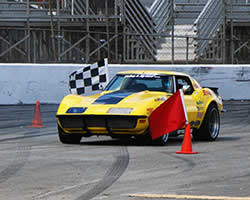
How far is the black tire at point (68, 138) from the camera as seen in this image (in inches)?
399

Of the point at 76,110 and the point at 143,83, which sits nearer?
the point at 76,110

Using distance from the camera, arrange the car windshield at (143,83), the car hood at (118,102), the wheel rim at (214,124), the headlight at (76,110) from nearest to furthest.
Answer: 1. the car hood at (118,102)
2. the headlight at (76,110)
3. the car windshield at (143,83)
4. the wheel rim at (214,124)

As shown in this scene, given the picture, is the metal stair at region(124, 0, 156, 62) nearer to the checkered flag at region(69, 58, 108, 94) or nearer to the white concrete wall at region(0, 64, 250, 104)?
the white concrete wall at region(0, 64, 250, 104)

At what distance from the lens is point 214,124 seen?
11125mm

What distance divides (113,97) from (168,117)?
3.24 feet

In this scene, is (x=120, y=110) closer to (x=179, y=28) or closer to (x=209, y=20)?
(x=209, y=20)

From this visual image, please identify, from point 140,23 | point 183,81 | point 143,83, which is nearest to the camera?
point 143,83

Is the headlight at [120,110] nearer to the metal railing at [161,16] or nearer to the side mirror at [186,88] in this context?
the side mirror at [186,88]

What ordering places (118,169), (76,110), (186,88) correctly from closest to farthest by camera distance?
(118,169)
(76,110)
(186,88)

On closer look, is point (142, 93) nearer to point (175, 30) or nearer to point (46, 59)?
point (46, 59)

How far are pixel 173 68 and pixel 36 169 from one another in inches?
516

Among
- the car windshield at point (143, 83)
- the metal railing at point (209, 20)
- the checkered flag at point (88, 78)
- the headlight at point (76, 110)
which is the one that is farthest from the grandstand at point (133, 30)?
the headlight at point (76, 110)

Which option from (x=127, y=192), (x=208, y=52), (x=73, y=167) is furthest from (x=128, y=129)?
(x=208, y=52)

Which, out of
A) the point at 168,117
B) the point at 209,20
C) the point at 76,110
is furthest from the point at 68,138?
the point at 209,20
